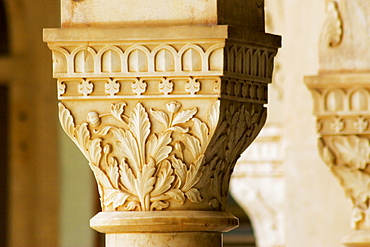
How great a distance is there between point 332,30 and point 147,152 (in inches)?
71.8

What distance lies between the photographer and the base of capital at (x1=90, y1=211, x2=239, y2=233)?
3.32 m

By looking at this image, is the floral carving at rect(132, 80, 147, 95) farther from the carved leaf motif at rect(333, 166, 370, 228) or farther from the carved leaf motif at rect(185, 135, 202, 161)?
the carved leaf motif at rect(333, 166, 370, 228)

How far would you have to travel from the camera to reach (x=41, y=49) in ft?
38.2

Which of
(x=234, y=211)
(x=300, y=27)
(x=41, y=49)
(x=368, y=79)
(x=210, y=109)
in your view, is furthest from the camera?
(x=41, y=49)

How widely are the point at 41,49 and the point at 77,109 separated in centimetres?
834

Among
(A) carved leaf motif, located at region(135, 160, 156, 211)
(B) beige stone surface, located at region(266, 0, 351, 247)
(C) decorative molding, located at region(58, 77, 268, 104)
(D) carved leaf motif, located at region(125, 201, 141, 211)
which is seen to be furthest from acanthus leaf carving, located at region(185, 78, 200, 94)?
(B) beige stone surface, located at region(266, 0, 351, 247)

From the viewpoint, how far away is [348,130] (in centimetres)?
502

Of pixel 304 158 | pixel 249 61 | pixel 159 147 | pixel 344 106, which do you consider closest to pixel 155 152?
pixel 159 147

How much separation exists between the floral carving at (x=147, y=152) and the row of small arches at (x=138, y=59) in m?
0.10

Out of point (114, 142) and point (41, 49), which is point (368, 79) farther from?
point (41, 49)

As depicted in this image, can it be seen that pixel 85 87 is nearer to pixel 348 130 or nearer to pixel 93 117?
pixel 93 117

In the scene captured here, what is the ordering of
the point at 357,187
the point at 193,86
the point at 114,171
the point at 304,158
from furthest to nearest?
the point at 304,158 < the point at 357,187 < the point at 114,171 < the point at 193,86

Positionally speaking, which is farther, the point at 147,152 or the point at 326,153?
the point at 326,153

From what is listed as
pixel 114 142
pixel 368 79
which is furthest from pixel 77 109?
pixel 368 79
